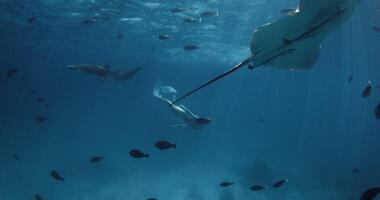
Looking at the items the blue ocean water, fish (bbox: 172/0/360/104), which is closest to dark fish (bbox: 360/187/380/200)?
fish (bbox: 172/0/360/104)

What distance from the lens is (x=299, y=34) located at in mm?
5520

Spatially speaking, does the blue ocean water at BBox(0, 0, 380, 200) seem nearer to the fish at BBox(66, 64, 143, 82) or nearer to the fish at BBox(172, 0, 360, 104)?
the fish at BBox(66, 64, 143, 82)

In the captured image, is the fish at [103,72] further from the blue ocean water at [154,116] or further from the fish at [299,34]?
the fish at [299,34]

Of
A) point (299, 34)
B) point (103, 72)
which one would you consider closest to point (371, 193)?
point (299, 34)

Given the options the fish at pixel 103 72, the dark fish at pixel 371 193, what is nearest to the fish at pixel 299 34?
the dark fish at pixel 371 193

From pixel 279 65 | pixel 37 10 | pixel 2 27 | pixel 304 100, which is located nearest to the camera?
pixel 279 65

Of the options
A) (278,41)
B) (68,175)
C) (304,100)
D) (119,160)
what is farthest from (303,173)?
(304,100)

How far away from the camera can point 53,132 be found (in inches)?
1966

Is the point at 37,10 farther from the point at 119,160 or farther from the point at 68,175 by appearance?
the point at 119,160

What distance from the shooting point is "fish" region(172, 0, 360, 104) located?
17.0 ft

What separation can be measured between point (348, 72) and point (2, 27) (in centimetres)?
4393

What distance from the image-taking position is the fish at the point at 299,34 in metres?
5.17

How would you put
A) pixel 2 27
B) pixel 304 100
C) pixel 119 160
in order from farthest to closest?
pixel 304 100 → pixel 119 160 → pixel 2 27

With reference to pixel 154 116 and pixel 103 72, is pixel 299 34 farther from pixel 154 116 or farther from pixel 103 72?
pixel 154 116
